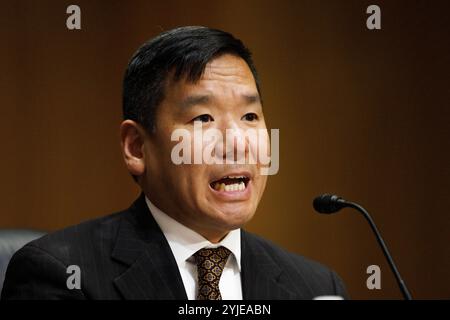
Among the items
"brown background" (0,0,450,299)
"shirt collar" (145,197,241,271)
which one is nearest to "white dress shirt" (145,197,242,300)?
"shirt collar" (145,197,241,271)

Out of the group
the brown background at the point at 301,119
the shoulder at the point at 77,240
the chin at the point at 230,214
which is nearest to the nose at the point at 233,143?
the chin at the point at 230,214

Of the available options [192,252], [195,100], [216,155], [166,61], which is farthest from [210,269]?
[166,61]

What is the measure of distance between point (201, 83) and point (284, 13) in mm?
684

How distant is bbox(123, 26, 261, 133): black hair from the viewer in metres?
1.67

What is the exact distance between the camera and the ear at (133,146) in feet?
5.76

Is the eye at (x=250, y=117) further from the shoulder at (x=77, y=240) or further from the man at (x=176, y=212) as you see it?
the shoulder at (x=77, y=240)

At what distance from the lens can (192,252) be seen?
1.71m

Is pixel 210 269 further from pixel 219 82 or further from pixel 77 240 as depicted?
pixel 219 82

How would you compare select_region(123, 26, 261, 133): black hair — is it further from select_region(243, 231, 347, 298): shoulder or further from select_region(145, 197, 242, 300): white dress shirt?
select_region(243, 231, 347, 298): shoulder

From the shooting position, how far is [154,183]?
5.74 feet

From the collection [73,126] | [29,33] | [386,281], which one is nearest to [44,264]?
[73,126]
